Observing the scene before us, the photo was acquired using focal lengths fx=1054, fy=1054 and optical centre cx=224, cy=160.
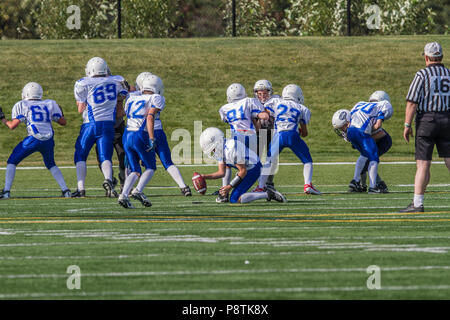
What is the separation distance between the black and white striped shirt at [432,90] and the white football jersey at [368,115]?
426 cm

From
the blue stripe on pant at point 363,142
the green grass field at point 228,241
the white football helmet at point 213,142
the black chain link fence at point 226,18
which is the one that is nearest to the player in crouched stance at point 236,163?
the white football helmet at point 213,142

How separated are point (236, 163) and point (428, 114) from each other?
290 centimetres

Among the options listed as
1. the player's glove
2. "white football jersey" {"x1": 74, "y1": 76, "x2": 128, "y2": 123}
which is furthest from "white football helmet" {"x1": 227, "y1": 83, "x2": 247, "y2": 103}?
the player's glove

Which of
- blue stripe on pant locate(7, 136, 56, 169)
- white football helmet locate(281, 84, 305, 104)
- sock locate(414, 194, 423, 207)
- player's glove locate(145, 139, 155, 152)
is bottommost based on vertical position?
sock locate(414, 194, 423, 207)

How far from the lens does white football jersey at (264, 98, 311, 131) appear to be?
15.7 metres

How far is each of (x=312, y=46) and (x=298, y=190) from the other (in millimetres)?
19710

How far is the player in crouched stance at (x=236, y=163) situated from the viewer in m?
13.9

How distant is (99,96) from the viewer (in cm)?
1511

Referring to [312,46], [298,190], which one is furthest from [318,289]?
[312,46]

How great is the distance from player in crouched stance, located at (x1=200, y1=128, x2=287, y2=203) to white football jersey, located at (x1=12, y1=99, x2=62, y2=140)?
114 inches

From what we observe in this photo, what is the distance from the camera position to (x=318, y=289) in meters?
7.07

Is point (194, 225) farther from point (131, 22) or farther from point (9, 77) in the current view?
point (131, 22)

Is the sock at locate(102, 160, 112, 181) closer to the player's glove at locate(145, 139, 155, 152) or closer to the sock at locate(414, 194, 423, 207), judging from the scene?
the player's glove at locate(145, 139, 155, 152)

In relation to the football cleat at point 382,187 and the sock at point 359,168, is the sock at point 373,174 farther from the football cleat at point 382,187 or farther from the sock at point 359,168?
the sock at point 359,168
